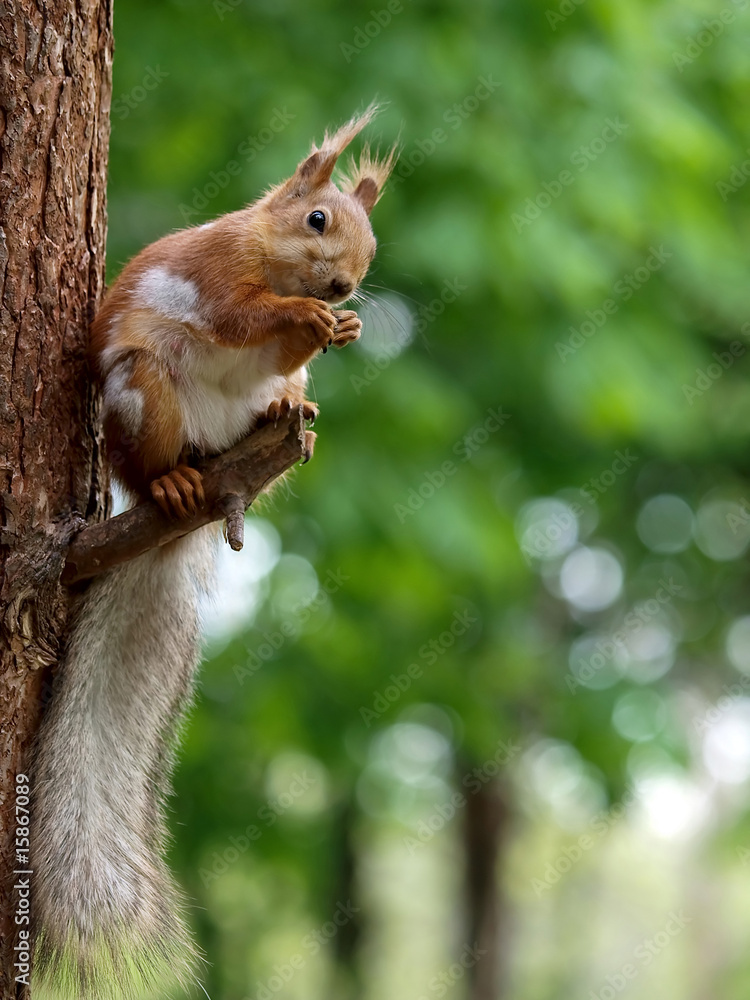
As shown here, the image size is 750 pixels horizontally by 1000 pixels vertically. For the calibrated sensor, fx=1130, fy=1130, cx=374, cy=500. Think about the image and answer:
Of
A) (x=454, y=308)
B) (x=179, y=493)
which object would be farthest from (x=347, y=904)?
Answer: (x=179, y=493)

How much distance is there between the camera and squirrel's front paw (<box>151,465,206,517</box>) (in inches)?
74.4

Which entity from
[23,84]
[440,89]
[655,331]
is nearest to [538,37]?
[440,89]

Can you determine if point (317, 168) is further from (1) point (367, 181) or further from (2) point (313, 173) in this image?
(1) point (367, 181)

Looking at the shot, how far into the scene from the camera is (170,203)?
3.72m

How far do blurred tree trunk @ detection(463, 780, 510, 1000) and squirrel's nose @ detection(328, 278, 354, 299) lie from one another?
6190mm

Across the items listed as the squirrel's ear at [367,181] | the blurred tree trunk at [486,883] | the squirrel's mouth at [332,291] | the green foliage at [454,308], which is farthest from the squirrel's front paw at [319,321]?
the blurred tree trunk at [486,883]

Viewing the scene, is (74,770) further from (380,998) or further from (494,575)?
(380,998)

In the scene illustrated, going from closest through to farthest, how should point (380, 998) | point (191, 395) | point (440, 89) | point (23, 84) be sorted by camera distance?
point (23, 84)
point (191, 395)
point (440, 89)
point (380, 998)

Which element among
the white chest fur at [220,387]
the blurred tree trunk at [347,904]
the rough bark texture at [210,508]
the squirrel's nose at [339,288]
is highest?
the squirrel's nose at [339,288]

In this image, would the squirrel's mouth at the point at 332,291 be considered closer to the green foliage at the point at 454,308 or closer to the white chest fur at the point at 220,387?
the white chest fur at the point at 220,387

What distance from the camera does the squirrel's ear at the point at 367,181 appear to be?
2.47 meters

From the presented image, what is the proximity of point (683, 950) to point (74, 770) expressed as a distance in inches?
789

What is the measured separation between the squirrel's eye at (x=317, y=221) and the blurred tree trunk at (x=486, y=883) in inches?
246

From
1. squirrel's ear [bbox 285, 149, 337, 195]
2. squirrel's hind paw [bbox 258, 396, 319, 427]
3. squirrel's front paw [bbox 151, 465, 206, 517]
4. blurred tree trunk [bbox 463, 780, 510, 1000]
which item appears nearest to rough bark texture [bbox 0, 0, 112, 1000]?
squirrel's front paw [bbox 151, 465, 206, 517]
